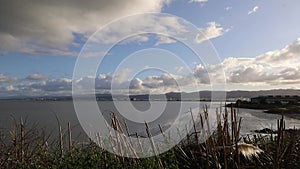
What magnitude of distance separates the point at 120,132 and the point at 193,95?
Result: 4.90 feet

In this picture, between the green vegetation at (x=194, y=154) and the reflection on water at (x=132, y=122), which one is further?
the reflection on water at (x=132, y=122)

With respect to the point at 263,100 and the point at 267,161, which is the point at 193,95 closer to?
the point at 267,161

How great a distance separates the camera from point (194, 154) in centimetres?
495

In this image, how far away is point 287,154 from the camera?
4.17 meters

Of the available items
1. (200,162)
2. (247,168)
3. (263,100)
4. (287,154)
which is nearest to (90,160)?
(200,162)

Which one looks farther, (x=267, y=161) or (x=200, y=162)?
(x=200, y=162)

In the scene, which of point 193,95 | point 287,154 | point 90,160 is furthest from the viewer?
point 193,95

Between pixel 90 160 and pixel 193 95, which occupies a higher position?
pixel 193 95

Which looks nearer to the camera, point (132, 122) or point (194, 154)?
point (194, 154)

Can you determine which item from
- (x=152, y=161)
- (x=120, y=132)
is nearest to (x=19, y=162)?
(x=120, y=132)

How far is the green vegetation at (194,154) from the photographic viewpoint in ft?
13.0

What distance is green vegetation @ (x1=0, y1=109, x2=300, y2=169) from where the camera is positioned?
13.0 ft

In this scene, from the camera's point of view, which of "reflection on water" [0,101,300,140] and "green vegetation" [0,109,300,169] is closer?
"green vegetation" [0,109,300,169]

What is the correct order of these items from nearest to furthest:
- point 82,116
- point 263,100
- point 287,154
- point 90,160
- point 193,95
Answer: point 287,154, point 90,160, point 193,95, point 82,116, point 263,100
